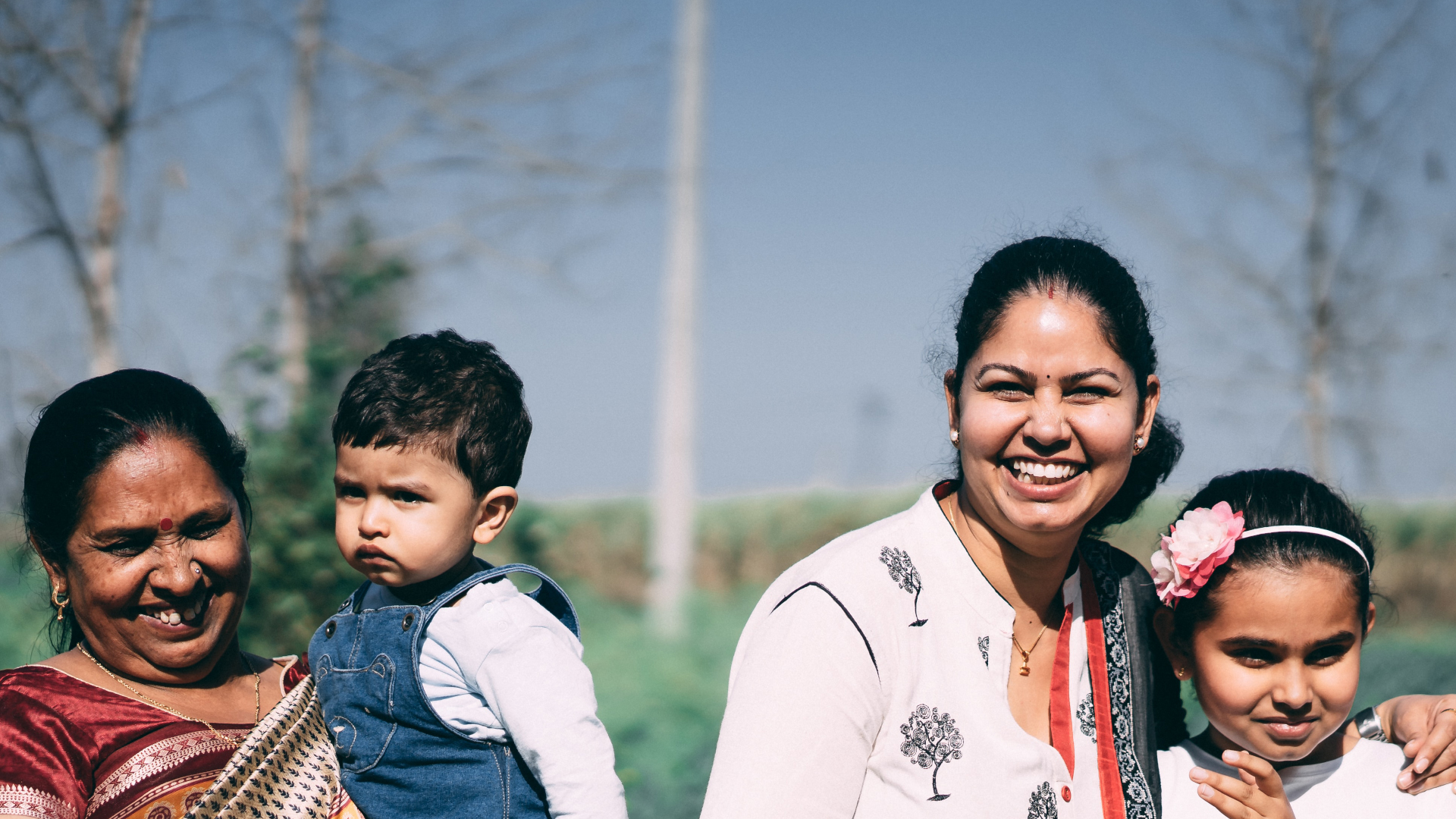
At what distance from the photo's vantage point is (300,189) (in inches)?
269

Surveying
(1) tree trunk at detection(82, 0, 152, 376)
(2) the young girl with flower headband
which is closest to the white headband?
(2) the young girl with flower headband

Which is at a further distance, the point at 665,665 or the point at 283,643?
the point at 665,665

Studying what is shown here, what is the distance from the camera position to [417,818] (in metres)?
2.32

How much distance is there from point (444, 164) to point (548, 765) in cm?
540

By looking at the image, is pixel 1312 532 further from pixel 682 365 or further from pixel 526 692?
pixel 682 365

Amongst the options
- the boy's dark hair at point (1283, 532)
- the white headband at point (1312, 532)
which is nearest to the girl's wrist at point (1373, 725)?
the boy's dark hair at point (1283, 532)

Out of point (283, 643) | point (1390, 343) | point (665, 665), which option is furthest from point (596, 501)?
point (283, 643)

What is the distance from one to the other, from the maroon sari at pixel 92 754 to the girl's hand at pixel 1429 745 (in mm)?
2505

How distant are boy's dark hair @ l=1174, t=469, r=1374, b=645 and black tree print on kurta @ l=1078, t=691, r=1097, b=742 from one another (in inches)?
16.3

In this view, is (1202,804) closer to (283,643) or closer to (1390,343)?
(283,643)

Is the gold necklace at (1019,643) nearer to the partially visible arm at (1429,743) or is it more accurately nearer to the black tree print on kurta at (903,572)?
the black tree print on kurta at (903,572)

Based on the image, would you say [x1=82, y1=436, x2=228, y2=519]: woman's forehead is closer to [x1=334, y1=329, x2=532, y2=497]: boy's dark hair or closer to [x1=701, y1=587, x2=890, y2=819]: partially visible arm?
[x1=334, y1=329, x2=532, y2=497]: boy's dark hair

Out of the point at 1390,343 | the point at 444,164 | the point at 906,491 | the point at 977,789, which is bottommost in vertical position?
the point at 977,789

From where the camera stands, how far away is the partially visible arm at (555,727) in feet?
7.27
